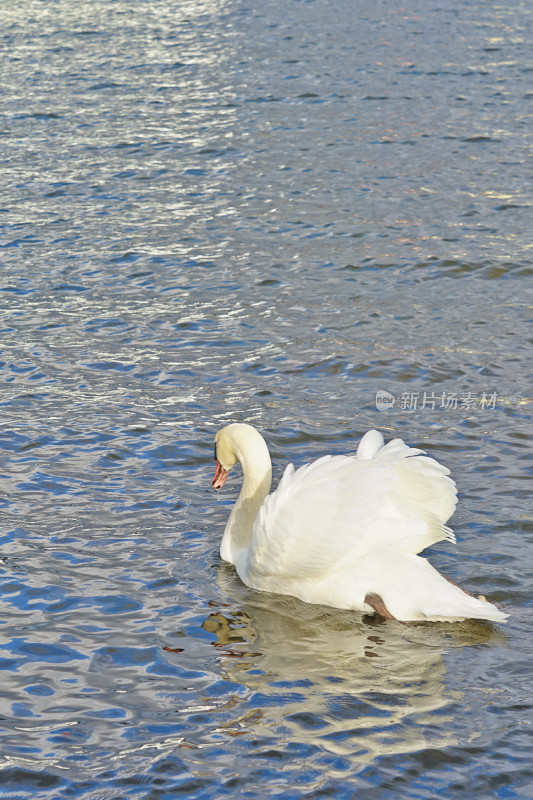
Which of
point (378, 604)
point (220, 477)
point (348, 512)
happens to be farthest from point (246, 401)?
point (378, 604)

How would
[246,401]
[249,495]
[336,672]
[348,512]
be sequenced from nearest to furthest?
[336,672] < [348,512] < [249,495] < [246,401]

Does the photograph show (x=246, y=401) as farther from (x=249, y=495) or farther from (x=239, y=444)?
(x=249, y=495)

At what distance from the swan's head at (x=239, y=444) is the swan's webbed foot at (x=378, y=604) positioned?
1463 millimetres

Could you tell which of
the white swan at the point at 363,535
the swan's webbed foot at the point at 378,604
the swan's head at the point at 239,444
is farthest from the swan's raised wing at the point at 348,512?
the swan's head at the point at 239,444

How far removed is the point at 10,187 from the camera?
62.5 feet

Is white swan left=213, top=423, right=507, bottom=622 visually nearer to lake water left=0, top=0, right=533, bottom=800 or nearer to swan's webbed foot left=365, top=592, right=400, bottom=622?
swan's webbed foot left=365, top=592, right=400, bottom=622

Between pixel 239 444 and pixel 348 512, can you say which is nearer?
pixel 348 512

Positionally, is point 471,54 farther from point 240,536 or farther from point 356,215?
point 240,536

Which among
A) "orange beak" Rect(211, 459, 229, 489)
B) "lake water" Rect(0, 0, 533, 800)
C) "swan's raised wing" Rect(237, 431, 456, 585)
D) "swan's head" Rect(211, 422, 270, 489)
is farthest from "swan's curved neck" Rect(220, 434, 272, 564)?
"swan's raised wing" Rect(237, 431, 456, 585)

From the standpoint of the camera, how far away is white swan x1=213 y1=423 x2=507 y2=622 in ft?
23.5

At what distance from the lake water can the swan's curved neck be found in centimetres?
23

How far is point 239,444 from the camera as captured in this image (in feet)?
27.3

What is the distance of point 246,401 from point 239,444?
271 cm

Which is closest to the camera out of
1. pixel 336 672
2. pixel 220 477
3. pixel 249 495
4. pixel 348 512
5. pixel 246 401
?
pixel 336 672
